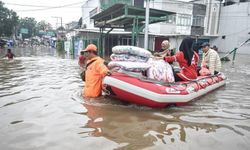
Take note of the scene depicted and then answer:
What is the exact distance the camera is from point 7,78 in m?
8.91

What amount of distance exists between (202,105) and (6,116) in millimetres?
4294

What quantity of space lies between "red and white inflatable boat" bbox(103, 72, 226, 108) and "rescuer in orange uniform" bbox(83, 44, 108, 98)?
0.84ft

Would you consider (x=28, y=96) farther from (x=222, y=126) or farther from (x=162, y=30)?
(x=162, y=30)

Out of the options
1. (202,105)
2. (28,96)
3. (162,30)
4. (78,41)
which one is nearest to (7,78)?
(28,96)

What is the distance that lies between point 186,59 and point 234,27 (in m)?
24.8

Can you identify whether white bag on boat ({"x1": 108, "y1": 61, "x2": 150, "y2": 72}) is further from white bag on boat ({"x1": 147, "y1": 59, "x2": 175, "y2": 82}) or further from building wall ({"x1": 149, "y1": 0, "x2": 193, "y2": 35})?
building wall ({"x1": 149, "y1": 0, "x2": 193, "y2": 35})

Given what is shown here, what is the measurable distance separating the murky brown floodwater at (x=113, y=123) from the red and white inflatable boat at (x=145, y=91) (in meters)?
0.20

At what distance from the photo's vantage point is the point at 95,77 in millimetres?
5902

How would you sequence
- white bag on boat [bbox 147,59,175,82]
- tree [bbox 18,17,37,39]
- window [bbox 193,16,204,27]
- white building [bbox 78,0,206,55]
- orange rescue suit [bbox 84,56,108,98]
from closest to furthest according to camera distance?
1. orange rescue suit [bbox 84,56,108,98]
2. white bag on boat [bbox 147,59,175,82]
3. white building [bbox 78,0,206,55]
4. window [bbox 193,16,204,27]
5. tree [bbox 18,17,37,39]

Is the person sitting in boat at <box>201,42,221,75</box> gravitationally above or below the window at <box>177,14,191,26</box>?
below

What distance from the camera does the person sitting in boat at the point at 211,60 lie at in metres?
8.62

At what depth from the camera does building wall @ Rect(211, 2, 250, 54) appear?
2677cm

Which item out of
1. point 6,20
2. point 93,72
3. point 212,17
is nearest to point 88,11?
point 212,17

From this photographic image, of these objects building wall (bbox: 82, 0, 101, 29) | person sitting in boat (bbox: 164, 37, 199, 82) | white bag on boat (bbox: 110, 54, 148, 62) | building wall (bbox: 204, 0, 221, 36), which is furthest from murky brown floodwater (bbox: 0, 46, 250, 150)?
building wall (bbox: 204, 0, 221, 36)
